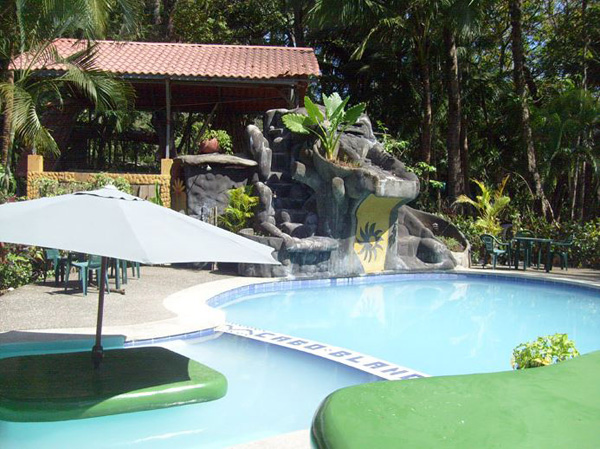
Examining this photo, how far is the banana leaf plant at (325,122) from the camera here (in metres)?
14.8

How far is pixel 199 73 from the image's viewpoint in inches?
661

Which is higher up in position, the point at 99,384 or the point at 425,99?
the point at 425,99

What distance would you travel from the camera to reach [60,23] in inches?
497

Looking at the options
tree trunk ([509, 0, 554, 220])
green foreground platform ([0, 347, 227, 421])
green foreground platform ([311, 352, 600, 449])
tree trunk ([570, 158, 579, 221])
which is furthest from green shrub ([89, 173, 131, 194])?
tree trunk ([570, 158, 579, 221])

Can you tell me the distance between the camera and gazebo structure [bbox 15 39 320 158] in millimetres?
16922

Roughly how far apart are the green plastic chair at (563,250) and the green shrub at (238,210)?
25.1ft

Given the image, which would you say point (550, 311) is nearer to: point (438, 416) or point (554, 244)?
point (554, 244)

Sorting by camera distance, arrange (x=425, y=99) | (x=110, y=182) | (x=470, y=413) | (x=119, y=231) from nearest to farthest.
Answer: (x=470, y=413), (x=119, y=231), (x=110, y=182), (x=425, y=99)

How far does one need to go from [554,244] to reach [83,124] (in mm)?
15630

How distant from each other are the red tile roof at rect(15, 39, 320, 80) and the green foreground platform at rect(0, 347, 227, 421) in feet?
38.8

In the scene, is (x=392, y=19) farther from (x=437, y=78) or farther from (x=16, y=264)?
Result: (x=16, y=264)

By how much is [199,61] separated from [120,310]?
1130 centimetres

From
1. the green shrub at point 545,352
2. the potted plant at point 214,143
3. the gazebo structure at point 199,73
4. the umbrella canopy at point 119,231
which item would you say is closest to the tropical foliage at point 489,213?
the gazebo structure at point 199,73

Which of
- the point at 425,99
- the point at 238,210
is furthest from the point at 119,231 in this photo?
the point at 425,99
